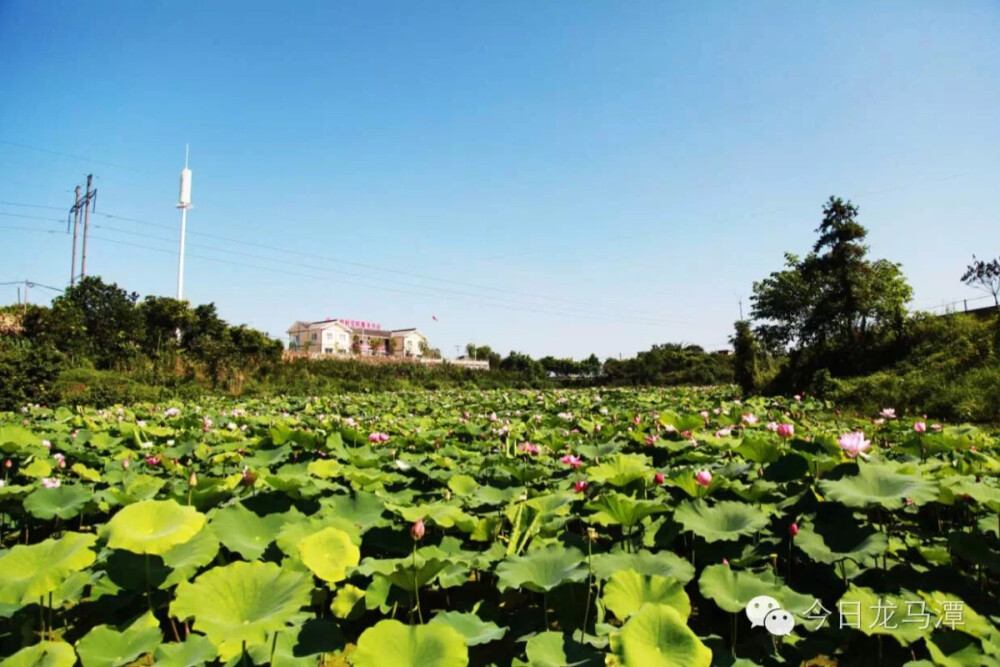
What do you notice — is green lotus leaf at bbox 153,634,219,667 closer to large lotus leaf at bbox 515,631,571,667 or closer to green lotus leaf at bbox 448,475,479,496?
large lotus leaf at bbox 515,631,571,667

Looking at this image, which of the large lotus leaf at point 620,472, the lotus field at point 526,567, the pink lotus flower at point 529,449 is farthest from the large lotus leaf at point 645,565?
the pink lotus flower at point 529,449

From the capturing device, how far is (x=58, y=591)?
1413mm

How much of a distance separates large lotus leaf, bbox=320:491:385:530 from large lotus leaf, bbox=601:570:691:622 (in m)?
0.81

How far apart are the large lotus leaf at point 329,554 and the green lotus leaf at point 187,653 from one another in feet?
0.79

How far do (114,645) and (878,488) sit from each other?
189 cm

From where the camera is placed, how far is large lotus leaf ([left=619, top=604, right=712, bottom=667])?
3.21 feet

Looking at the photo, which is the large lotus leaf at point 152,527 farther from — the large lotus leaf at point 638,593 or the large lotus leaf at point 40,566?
the large lotus leaf at point 638,593

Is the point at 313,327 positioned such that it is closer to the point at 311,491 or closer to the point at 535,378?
the point at 535,378

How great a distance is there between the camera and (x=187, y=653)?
1.12 metres

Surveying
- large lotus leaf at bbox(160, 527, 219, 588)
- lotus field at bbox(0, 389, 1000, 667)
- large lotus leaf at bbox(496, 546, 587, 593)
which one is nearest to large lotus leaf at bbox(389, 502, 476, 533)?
lotus field at bbox(0, 389, 1000, 667)

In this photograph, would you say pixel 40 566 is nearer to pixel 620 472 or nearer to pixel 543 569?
pixel 543 569

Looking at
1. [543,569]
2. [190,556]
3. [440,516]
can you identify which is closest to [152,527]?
[190,556]

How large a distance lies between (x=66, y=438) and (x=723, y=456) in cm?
353

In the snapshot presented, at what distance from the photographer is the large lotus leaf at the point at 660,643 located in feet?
3.21
